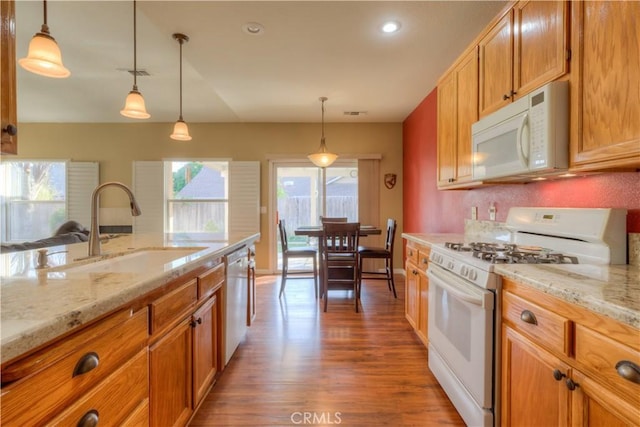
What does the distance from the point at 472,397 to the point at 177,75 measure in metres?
3.85

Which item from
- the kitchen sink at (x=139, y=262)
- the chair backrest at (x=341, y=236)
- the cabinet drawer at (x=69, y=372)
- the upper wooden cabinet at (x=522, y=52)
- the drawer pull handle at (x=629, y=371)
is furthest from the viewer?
the chair backrest at (x=341, y=236)

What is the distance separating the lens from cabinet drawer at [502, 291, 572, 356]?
3.09 feet

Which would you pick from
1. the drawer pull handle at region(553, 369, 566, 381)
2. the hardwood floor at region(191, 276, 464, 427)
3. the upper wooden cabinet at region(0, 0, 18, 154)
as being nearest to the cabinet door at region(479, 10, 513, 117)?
the drawer pull handle at region(553, 369, 566, 381)

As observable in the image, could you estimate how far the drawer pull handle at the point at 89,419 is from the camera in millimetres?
736

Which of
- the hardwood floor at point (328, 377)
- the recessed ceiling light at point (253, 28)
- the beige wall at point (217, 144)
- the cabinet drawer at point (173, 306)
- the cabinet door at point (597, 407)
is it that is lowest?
the hardwood floor at point (328, 377)

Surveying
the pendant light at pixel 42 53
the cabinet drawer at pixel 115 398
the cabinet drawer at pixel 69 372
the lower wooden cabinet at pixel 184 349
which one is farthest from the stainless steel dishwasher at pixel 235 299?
the pendant light at pixel 42 53

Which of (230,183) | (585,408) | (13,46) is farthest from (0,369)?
(230,183)

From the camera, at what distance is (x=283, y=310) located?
3229 millimetres

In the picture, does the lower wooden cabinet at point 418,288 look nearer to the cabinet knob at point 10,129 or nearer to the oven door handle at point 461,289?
the oven door handle at point 461,289

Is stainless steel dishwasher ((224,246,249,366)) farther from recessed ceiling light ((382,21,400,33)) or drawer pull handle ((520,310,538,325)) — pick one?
recessed ceiling light ((382,21,400,33))

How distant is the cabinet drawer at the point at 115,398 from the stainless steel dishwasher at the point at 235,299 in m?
0.91

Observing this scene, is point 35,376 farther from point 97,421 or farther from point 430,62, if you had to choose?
point 430,62

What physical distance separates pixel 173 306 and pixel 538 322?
1386mm
